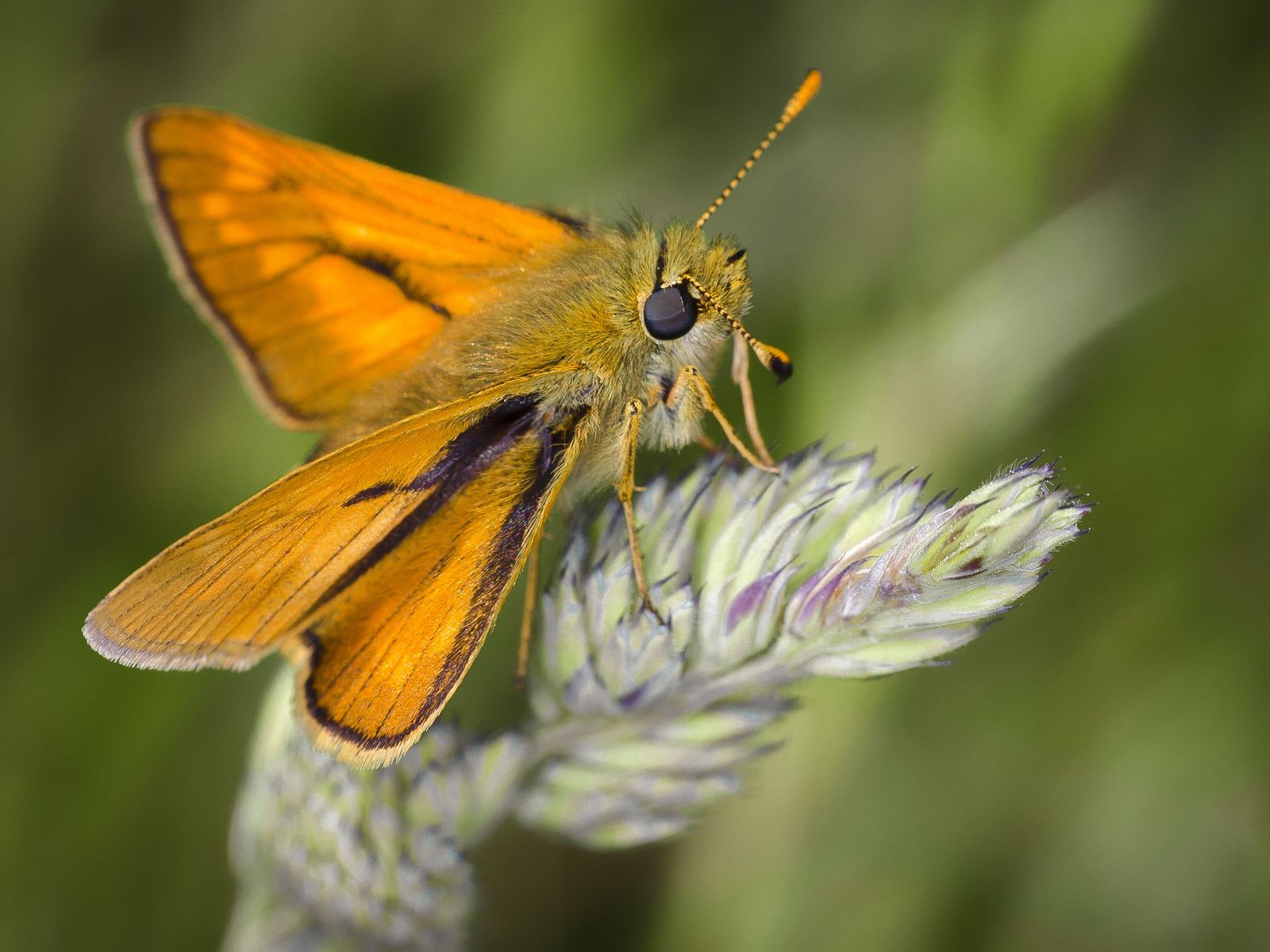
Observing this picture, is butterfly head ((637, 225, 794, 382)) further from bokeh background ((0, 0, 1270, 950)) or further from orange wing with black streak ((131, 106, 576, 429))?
bokeh background ((0, 0, 1270, 950))

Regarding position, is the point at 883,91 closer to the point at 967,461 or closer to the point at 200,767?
the point at 967,461

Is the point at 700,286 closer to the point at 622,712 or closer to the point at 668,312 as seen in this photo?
the point at 668,312

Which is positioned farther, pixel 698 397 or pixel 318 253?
pixel 318 253

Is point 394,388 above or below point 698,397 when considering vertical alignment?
below

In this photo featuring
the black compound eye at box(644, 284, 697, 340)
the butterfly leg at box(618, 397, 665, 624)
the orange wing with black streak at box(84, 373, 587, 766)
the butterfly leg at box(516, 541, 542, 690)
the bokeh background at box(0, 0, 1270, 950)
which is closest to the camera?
A: the orange wing with black streak at box(84, 373, 587, 766)

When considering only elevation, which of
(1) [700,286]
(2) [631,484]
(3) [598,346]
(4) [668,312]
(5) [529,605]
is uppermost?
(1) [700,286]

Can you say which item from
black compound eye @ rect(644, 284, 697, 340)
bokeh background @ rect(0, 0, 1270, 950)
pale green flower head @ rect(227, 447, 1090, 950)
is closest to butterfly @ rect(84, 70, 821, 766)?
black compound eye @ rect(644, 284, 697, 340)

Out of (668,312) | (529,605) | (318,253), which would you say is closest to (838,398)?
(668,312)
